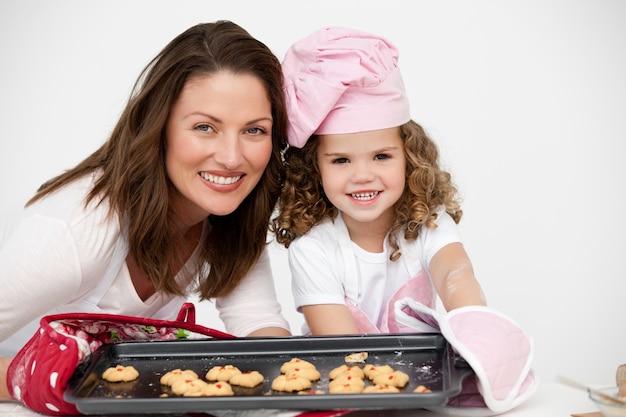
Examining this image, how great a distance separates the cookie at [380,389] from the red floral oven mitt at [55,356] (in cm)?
54

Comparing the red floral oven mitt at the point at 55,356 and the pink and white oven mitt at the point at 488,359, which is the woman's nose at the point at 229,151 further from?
the pink and white oven mitt at the point at 488,359

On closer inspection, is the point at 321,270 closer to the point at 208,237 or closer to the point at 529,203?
the point at 208,237

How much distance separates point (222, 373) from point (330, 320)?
60 cm

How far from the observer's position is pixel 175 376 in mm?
1681

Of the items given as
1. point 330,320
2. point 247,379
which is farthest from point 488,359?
point 330,320

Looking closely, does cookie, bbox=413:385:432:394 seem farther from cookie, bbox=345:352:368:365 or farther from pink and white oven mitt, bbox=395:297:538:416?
cookie, bbox=345:352:368:365

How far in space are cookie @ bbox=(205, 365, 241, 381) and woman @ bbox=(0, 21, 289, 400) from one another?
512 millimetres

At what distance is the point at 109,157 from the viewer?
2279 millimetres

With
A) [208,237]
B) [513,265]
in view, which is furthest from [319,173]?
[513,265]

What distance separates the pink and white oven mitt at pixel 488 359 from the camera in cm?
164

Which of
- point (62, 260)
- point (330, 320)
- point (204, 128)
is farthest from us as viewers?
point (330, 320)

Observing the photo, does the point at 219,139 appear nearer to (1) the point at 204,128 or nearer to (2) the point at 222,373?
(1) the point at 204,128

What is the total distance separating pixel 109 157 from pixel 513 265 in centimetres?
247

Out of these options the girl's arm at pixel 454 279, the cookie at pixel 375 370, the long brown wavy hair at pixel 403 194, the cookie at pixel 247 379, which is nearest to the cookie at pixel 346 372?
the cookie at pixel 375 370
